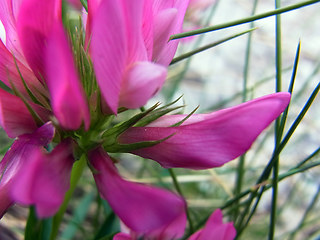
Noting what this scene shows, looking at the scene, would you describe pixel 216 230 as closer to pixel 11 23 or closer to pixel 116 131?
pixel 116 131

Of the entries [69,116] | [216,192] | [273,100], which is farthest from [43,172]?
[216,192]

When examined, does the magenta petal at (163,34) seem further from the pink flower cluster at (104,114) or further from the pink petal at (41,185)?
the pink petal at (41,185)

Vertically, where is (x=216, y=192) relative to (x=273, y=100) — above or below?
below

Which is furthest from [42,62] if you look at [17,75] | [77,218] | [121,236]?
[77,218]

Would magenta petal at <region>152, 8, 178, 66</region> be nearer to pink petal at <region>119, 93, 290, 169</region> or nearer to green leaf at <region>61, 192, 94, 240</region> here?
pink petal at <region>119, 93, 290, 169</region>

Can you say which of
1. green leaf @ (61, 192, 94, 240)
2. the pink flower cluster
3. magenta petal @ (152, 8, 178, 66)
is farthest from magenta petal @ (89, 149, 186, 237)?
green leaf @ (61, 192, 94, 240)

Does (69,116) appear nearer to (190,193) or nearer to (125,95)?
(125,95)

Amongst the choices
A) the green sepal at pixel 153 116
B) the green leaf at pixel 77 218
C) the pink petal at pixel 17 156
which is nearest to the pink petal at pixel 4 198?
the pink petal at pixel 17 156
